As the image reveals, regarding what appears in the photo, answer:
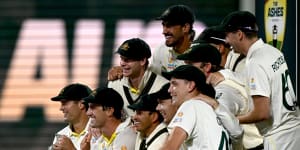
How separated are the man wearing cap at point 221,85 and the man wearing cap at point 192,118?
0.34m

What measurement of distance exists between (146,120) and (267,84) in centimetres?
101

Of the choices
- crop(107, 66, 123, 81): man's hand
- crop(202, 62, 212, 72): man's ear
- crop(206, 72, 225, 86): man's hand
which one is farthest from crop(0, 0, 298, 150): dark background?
crop(202, 62, 212, 72): man's ear

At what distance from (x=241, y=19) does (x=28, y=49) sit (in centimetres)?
528

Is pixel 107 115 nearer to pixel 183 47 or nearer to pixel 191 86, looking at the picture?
pixel 183 47

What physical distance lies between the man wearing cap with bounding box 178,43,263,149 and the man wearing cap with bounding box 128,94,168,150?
2.08 feet

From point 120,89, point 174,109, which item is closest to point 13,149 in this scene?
point 120,89

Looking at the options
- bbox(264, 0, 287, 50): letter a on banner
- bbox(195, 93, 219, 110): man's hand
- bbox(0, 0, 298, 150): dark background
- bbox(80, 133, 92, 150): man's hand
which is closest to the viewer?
bbox(195, 93, 219, 110): man's hand

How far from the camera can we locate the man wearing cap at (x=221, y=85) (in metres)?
6.16

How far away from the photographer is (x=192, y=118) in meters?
5.56

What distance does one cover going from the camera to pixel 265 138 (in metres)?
6.63

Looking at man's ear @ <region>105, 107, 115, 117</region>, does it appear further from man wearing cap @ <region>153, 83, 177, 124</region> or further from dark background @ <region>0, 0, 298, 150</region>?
dark background @ <region>0, 0, 298, 150</region>

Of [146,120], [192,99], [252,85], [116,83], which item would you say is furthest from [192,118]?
[116,83]

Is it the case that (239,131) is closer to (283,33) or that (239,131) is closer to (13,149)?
(283,33)

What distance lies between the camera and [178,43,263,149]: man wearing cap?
616cm
